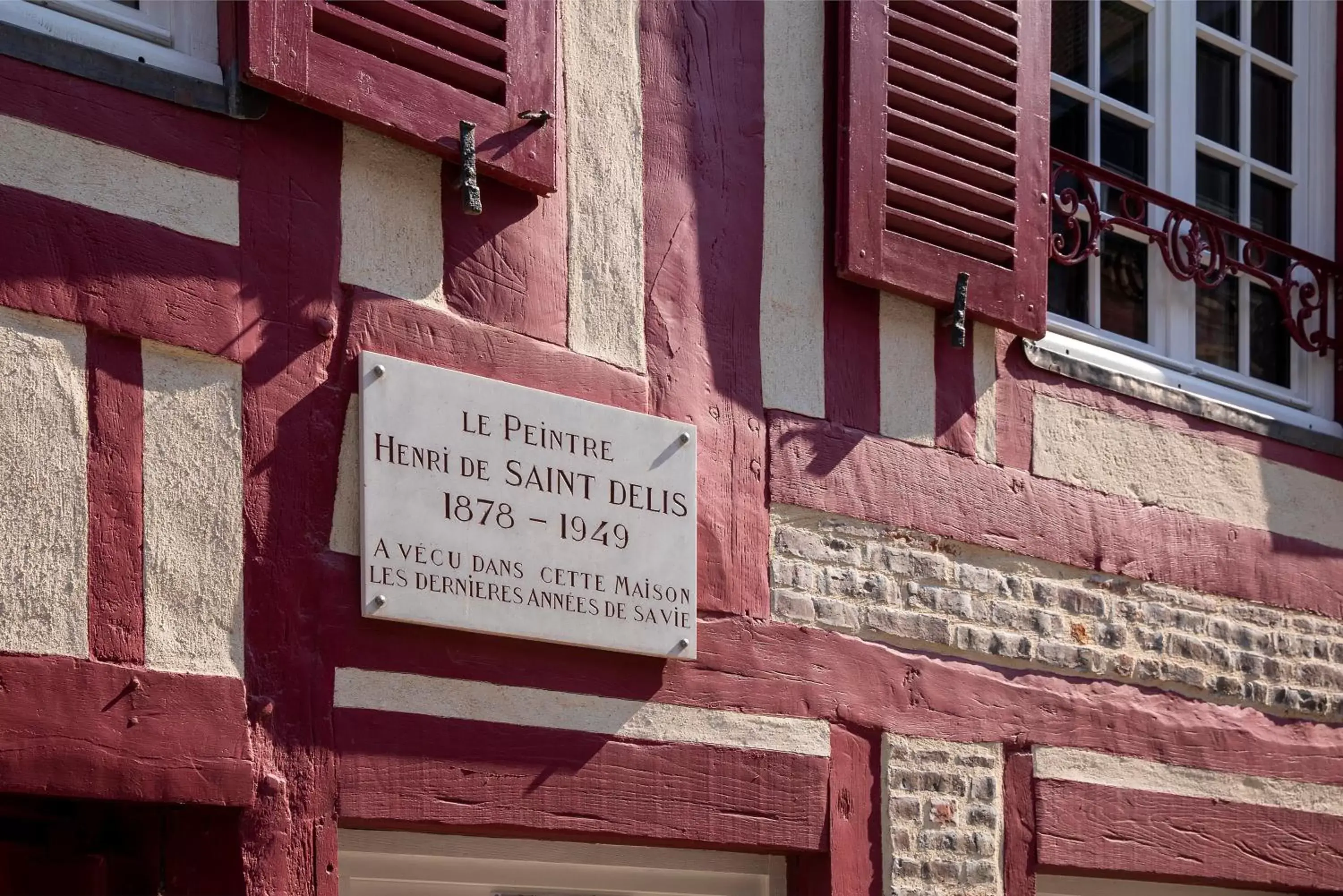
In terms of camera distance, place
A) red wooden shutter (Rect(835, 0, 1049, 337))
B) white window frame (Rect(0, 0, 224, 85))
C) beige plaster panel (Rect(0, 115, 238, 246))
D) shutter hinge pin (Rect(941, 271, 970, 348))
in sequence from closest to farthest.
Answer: beige plaster panel (Rect(0, 115, 238, 246))
white window frame (Rect(0, 0, 224, 85))
red wooden shutter (Rect(835, 0, 1049, 337))
shutter hinge pin (Rect(941, 271, 970, 348))

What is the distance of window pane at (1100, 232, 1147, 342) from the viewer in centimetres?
636

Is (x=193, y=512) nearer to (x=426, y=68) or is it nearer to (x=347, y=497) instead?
(x=347, y=497)

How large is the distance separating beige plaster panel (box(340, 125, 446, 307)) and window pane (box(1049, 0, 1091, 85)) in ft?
8.47

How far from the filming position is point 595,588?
4.71 metres

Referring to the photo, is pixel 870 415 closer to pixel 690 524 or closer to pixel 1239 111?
pixel 690 524

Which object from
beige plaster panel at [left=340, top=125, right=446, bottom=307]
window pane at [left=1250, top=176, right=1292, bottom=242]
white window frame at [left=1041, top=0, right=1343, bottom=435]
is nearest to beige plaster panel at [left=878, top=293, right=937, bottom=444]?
white window frame at [left=1041, top=0, right=1343, bottom=435]

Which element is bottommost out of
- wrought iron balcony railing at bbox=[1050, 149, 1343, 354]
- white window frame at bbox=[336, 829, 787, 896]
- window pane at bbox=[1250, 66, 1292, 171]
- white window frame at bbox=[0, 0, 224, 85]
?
white window frame at bbox=[336, 829, 787, 896]

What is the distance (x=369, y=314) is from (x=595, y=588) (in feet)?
2.73

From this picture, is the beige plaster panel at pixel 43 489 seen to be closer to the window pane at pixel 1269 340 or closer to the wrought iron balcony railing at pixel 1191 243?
the wrought iron balcony railing at pixel 1191 243

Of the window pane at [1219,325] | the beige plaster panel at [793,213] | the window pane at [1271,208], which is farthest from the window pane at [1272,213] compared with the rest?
the beige plaster panel at [793,213]

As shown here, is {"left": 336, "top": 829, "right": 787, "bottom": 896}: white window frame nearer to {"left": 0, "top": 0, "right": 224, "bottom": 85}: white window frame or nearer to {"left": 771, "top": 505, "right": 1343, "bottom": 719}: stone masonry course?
{"left": 771, "top": 505, "right": 1343, "bottom": 719}: stone masonry course

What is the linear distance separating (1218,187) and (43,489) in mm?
4451

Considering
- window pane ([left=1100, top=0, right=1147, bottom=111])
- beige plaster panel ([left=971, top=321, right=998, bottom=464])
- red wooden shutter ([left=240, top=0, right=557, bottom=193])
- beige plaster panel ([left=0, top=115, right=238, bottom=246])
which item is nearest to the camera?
beige plaster panel ([left=0, top=115, right=238, bottom=246])

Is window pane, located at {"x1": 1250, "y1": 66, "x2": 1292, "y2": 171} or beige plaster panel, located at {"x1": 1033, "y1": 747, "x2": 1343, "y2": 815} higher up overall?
window pane, located at {"x1": 1250, "y1": 66, "x2": 1292, "y2": 171}
